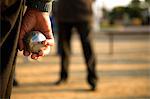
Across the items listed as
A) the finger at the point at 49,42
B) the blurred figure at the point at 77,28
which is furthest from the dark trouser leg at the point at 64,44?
the finger at the point at 49,42

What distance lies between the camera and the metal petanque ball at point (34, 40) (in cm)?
227

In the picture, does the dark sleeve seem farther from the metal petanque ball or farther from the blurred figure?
the blurred figure

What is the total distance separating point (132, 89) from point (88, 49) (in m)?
0.77

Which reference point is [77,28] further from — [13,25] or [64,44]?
[13,25]

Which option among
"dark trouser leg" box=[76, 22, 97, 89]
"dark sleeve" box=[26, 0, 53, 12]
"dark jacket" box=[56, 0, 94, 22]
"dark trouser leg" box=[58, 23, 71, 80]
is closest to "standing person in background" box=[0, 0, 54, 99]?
"dark sleeve" box=[26, 0, 53, 12]

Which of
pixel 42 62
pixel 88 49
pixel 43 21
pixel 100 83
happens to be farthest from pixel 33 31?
pixel 42 62

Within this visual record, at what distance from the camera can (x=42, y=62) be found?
970cm

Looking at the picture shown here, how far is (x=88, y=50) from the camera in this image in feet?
20.3

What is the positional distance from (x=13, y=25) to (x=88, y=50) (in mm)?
4206

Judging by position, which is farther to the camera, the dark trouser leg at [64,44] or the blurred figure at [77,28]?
the dark trouser leg at [64,44]

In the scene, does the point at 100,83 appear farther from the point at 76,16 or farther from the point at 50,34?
the point at 50,34

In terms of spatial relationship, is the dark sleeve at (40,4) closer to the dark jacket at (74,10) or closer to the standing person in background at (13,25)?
the standing person in background at (13,25)

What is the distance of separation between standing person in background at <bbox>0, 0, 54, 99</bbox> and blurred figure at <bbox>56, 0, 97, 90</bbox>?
3.86 metres

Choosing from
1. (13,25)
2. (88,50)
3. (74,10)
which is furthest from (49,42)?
(74,10)
